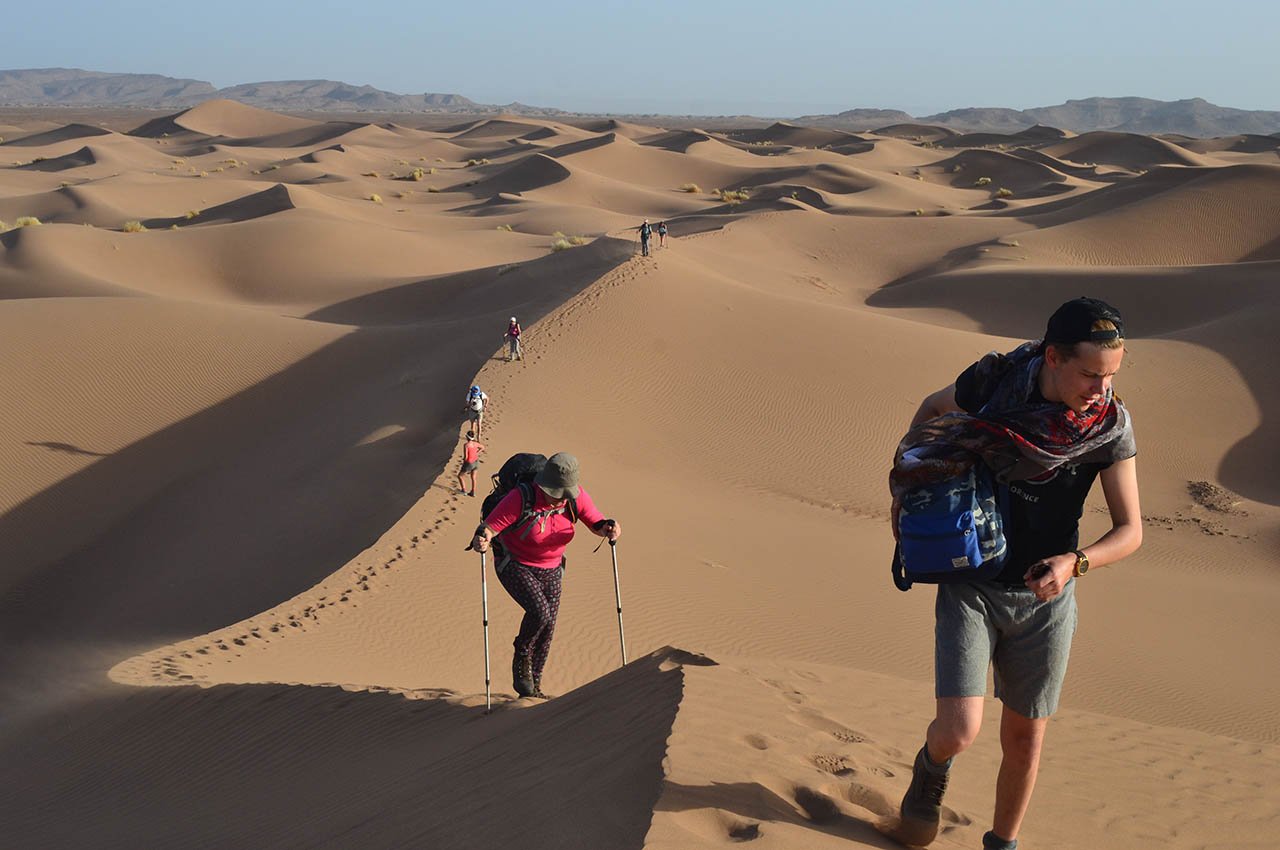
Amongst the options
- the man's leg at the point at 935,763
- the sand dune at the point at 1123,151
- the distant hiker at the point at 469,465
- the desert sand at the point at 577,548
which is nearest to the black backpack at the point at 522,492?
the desert sand at the point at 577,548

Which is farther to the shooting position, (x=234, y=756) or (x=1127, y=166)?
(x=1127, y=166)

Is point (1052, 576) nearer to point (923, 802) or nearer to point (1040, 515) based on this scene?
point (1040, 515)

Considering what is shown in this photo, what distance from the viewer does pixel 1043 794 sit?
5.22 m

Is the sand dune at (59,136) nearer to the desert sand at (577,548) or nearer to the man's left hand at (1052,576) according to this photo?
the desert sand at (577,548)

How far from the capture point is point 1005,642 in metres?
3.91

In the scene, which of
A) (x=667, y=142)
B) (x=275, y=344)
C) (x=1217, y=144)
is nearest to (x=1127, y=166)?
(x=1217, y=144)

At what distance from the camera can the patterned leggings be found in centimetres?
638

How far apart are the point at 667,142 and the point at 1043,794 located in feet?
274

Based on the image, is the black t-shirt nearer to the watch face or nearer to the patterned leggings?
the watch face

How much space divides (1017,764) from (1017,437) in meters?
1.23

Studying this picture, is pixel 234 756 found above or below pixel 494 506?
below

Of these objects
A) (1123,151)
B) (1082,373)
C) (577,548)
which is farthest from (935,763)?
(1123,151)

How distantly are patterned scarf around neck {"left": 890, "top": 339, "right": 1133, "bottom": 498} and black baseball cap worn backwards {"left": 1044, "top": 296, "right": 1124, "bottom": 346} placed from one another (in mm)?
163

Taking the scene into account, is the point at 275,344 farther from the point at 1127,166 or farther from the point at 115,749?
the point at 1127,166
